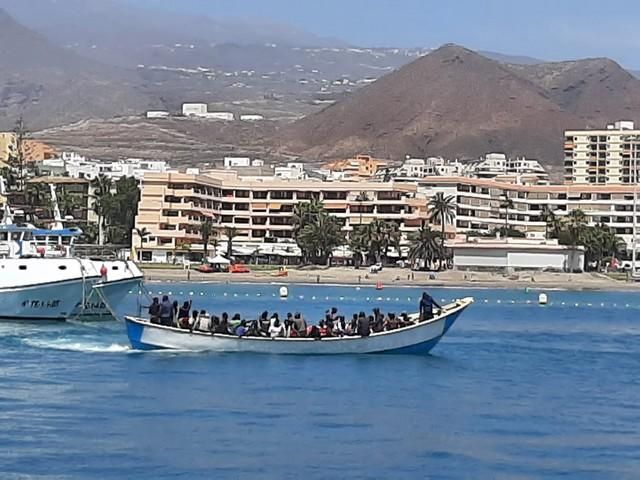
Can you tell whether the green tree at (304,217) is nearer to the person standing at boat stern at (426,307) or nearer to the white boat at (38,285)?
the white boat at (38,285)

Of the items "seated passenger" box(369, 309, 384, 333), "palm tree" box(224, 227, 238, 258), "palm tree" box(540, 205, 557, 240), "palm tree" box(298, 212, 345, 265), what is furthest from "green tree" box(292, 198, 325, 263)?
"seated passenger" box(369, 309, 384, 333)

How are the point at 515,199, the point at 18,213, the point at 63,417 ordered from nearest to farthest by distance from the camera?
the point at 63,417 < the point at 18,213 < the point at 515,199

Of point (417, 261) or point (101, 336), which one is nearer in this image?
point (101, 336)

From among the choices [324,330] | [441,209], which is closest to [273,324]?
[324,330]

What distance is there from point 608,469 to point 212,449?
374 inches

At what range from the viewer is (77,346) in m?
55.9

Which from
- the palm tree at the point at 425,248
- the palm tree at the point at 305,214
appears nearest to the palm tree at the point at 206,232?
the palm tree at the point at 305,214

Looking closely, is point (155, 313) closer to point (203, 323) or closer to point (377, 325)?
point (203, 323)

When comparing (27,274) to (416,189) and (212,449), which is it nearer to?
(212,449)

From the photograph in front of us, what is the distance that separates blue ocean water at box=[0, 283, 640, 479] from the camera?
32.0 metres

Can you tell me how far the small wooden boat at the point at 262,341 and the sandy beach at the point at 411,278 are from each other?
284ft

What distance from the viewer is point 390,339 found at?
5159cm

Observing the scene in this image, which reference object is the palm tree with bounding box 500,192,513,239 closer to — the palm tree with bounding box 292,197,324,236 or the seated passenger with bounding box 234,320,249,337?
the palm tree with bounding box 292,197,324,236

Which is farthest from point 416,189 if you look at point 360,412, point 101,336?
point 360,412
